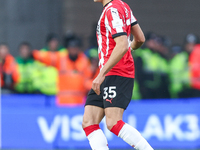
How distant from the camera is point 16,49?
1390cm

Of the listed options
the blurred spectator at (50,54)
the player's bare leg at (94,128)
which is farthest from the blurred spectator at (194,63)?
the player's bare leg at (94,128)

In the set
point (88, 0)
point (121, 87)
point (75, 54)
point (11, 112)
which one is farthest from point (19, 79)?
point (121, 87)

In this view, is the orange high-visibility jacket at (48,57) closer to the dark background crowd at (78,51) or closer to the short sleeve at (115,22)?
the dark background crowd at (78,51)

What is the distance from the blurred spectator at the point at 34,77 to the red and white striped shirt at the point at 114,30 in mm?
6301

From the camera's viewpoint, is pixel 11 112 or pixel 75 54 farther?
pixel 75 54

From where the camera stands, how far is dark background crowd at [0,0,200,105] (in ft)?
32.0

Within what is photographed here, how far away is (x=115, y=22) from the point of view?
173 inches

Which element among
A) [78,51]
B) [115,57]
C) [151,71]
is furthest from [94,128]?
[151,71]

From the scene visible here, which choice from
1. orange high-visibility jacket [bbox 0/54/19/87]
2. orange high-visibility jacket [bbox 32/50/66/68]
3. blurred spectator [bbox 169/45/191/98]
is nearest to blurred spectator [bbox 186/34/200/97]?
blurred spectator [bbox 169/45/191/98]

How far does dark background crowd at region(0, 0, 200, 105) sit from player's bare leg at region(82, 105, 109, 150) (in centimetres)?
403

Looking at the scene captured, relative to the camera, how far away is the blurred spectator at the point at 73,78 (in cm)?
874

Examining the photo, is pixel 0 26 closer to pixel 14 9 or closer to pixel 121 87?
pixel 14 9

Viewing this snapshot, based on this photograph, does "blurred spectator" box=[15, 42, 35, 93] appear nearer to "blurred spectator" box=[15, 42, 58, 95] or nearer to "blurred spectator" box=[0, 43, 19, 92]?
"blurred spectator" box=[15, 42, 58, 95]

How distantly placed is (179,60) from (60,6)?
4.39 m
